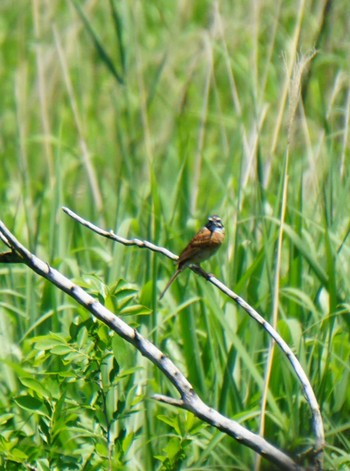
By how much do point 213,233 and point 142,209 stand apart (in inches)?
34.0

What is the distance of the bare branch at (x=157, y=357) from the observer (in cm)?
216

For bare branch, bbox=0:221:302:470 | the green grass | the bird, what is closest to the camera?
bare branch, bbox=0:221:302:470

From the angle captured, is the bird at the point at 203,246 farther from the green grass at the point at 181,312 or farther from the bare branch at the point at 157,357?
the bare branch at the point at 157,357

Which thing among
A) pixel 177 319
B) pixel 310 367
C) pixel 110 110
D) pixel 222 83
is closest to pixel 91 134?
pixel 110 110

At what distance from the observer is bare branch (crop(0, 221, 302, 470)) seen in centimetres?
216

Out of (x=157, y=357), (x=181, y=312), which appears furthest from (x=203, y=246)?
(x=157, y=357)

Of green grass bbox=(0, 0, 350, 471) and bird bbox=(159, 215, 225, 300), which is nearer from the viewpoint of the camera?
green grass bbox=(0, 0, 350, 471)

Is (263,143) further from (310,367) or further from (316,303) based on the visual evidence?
(310,367)

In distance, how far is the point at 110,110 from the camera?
21.6ft

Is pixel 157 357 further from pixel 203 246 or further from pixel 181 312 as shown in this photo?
pixel 181 312

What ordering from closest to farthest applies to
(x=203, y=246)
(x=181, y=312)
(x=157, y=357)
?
(x=157, y=357)
(x=203, y=246)
(x=181, y=312)

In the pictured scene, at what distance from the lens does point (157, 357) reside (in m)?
2.17

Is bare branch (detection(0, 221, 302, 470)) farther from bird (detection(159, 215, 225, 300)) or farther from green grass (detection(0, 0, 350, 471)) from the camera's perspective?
bird (detection(159, 215, 225, 300))

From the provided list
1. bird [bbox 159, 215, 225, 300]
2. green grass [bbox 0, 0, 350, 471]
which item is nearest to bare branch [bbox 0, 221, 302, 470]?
green grass [bbox 0, 0, 350, 471]
